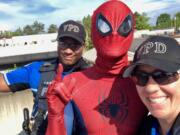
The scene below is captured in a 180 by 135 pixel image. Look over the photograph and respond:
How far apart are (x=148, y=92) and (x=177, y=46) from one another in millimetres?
312

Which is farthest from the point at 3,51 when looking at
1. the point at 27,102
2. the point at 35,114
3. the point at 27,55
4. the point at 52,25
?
the point at 52,25

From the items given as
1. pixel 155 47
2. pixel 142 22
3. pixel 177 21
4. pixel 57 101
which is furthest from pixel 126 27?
pixel 177 21

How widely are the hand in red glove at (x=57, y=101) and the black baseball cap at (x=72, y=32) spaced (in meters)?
1.28

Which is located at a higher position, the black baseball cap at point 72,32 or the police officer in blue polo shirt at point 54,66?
the black baseball cap at point 72,32

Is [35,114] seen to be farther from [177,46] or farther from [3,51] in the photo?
[3,51]

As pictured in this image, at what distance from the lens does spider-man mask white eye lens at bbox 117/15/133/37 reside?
239 centimetres

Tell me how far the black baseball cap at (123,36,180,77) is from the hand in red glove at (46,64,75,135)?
39 centimetres

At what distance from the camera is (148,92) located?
80.0 inches

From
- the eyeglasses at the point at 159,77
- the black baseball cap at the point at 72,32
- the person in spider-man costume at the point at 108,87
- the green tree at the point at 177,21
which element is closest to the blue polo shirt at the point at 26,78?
the black baseball cap at the point at 72,32

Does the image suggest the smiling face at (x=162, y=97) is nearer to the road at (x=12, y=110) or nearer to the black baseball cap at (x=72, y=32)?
the black baseball cap at (x=72, y=32)

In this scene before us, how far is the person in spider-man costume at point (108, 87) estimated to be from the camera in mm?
2387

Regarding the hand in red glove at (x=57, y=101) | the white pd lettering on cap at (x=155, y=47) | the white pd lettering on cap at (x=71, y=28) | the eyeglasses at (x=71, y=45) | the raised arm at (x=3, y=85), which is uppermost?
the white pd lettering on cap at (x=71, y=28)

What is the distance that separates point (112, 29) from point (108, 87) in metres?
0.40

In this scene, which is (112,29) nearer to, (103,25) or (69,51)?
(103,25)
